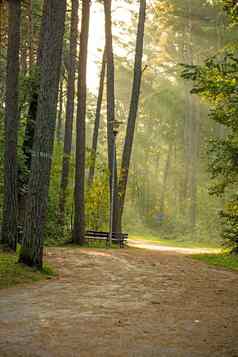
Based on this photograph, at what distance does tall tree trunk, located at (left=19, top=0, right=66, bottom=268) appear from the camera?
34.9ft

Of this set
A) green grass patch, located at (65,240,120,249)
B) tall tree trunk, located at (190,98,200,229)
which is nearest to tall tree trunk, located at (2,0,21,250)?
green grass patch, located at (65,240,120,249)

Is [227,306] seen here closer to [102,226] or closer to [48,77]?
[48,77]

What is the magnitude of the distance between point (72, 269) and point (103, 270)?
2.38ft

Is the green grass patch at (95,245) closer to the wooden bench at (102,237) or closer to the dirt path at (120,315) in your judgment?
the wooden bench at (102,237)

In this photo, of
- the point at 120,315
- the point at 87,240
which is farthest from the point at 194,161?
the point at 120,315

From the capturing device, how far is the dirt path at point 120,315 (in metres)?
5.38

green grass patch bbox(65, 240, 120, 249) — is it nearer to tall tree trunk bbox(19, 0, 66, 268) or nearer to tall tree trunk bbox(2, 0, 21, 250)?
tall tree trunk bbox(2, 0, 21, 250)

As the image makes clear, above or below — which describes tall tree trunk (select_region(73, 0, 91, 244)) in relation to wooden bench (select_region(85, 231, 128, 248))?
above

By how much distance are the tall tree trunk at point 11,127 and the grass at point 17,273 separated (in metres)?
1.80

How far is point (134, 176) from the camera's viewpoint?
4847 centimetres

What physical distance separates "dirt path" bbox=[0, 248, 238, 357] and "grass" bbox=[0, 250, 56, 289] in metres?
0.37

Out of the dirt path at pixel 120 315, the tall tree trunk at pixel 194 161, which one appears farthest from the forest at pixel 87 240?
the tall tree trunk at pixel 194 161

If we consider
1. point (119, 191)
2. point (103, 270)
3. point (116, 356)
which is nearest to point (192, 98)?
point (119, 191)

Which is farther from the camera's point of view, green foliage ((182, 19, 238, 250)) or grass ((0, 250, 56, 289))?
green foliage ((182, 19, 238, 250))
